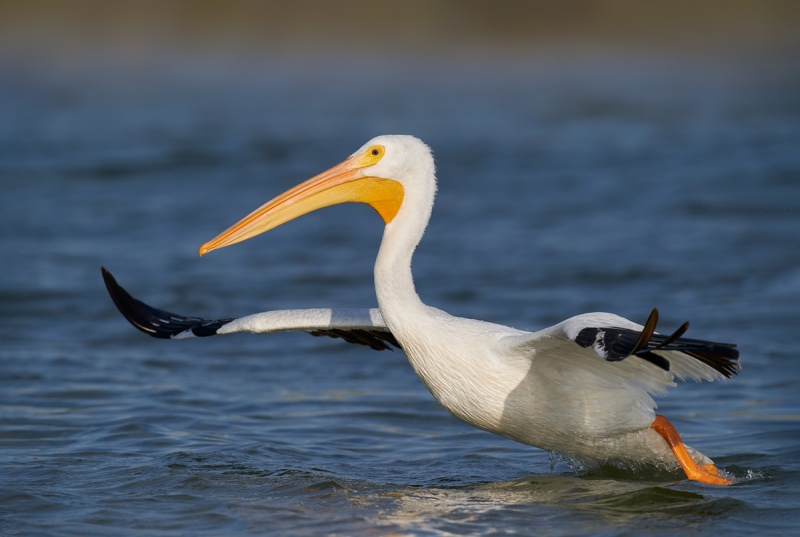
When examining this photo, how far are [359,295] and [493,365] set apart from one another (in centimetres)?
548

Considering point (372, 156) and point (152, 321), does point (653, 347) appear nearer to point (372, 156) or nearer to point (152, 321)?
point (372, 156)

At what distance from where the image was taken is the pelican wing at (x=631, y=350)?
473 cm

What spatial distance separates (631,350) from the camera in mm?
4707

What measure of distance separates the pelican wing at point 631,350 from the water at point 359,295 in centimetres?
64

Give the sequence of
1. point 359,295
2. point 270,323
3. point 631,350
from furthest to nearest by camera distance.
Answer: point 359,295, point 270,323, point 631,350

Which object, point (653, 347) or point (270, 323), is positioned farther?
point (270, 323)

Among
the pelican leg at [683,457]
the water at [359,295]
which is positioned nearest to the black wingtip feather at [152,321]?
the water at [359,295]

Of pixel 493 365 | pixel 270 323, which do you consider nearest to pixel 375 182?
pixel 493 365

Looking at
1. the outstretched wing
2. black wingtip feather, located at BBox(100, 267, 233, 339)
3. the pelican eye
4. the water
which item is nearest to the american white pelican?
the pelican eye

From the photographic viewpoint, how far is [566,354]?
5.59m

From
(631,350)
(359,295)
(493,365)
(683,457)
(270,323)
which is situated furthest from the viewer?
(359,295)

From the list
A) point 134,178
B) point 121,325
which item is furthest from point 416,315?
point 134,178

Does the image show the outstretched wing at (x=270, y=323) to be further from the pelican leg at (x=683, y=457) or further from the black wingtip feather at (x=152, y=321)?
Result: the pelican leg at (x=683, y=457)

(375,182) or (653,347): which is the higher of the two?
(375,182)
